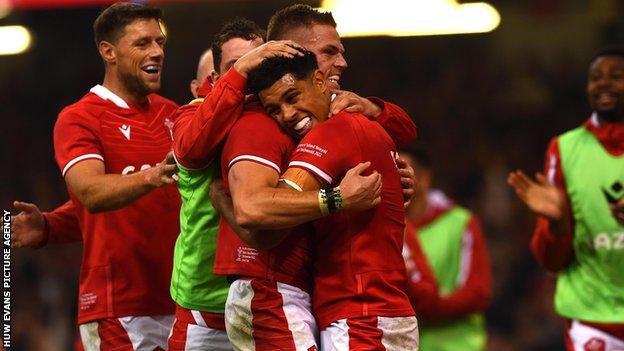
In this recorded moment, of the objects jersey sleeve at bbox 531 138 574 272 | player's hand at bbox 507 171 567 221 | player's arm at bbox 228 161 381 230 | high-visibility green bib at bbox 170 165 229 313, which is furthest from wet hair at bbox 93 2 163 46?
jersey sleeve at bbox 531 138 574 272

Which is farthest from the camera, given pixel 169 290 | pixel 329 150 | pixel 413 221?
pixel 413 221

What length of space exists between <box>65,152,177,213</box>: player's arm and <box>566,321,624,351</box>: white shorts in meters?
3.19

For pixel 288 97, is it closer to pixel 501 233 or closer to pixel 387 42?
pixel 501 233

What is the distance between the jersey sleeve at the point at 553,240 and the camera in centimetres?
823

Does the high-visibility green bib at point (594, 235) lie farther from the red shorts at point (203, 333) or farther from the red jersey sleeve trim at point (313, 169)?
the red jersey sleeve trim at point (313, 169)

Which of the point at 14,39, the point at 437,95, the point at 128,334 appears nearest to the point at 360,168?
the point at 128,334

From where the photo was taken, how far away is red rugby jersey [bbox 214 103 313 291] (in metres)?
5.50

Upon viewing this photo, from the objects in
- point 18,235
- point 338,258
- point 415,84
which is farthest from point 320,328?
point 415,84

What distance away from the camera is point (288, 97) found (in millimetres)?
5602

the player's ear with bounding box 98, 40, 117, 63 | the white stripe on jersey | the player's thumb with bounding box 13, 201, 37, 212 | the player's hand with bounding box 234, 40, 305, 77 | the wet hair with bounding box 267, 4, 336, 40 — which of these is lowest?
the white stripe on jersey

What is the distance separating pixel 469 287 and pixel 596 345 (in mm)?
1322

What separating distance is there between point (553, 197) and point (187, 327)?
2.75m

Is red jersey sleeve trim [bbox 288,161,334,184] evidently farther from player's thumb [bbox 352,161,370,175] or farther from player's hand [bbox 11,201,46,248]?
player's hand [bbox 11,201,46,248]

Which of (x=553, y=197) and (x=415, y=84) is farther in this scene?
(x=415, y=84)
